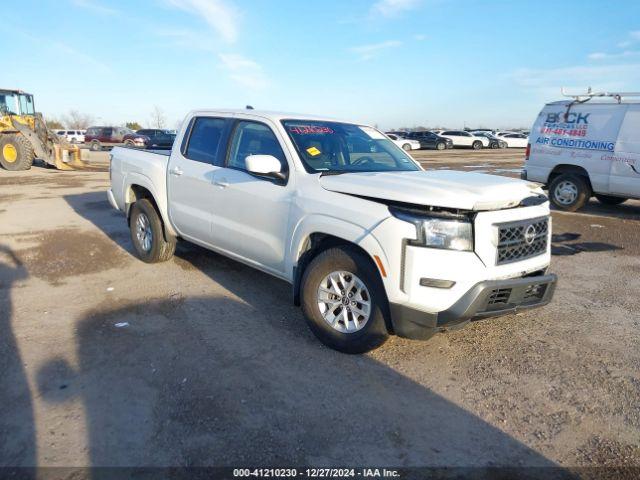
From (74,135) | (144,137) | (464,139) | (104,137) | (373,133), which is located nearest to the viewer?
(373,133)

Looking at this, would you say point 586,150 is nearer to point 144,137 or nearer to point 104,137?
point 144,137

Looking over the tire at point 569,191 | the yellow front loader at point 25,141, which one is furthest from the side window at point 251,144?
the yellow front loader at point 25,141

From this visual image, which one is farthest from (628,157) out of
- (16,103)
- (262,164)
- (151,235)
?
(16,103)

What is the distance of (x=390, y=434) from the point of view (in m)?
2.79

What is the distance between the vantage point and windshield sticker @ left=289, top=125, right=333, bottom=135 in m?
→ 4.32

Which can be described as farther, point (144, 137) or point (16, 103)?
point (144, 137)

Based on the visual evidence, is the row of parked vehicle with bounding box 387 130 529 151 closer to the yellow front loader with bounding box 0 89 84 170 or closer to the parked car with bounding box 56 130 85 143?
the yellow front loader with bounding box 0 89 84 170

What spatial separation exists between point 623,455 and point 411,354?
1493 millimetres

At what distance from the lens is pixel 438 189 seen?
3252 mm

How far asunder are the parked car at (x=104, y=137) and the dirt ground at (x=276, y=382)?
32.3 meters

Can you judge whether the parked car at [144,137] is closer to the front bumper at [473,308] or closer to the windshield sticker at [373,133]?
the windshield sticker at [373,133]

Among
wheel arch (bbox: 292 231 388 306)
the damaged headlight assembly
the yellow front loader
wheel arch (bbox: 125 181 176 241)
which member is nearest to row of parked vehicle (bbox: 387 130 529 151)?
the yellow front loader

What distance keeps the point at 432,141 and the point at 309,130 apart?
3753 centimetres

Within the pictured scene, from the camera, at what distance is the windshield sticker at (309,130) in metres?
4.32
